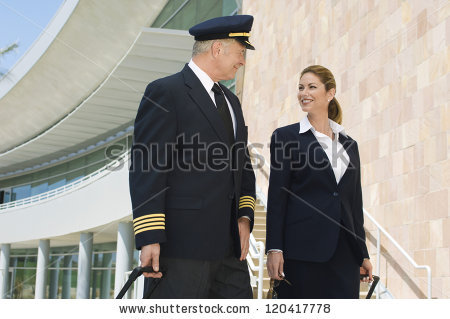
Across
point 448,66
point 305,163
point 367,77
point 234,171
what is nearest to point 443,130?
point 448,66

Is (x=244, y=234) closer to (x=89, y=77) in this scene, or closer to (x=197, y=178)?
(x=197, y=178)

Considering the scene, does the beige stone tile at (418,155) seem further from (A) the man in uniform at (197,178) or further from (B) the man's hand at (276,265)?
(A) the man in uniform at (197,178)

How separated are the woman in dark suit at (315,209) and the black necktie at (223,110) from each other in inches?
20.0

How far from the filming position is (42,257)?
28.2 meters

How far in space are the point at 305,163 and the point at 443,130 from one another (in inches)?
185

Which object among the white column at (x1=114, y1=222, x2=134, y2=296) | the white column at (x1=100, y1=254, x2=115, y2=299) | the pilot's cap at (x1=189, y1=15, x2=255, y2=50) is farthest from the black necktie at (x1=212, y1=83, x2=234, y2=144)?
the white column at (x1=100, y1=254, x2=115, y2=299)

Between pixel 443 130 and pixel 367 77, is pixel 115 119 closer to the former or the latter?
pixel 367 77

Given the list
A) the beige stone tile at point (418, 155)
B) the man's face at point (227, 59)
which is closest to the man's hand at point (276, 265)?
the man's face at point (227, 59)

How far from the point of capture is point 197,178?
2.99 meters

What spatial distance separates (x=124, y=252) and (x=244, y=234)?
1759cm

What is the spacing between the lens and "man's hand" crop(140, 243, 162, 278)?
275 centimetres

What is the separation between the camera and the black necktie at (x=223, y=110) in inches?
125

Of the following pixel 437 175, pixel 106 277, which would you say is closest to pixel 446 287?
pixel 437 175

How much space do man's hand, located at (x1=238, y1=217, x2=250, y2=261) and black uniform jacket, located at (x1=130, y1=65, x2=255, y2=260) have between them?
37mm
